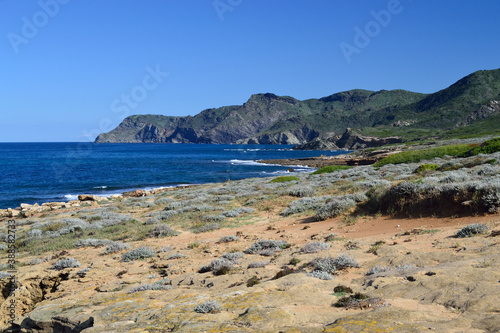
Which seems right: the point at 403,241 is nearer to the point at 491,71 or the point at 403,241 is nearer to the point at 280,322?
the point at 280,322

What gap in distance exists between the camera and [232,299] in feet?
22.4

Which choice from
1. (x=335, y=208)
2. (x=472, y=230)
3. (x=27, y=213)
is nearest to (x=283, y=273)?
(x=472, y=230)

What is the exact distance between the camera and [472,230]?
10.7 metres

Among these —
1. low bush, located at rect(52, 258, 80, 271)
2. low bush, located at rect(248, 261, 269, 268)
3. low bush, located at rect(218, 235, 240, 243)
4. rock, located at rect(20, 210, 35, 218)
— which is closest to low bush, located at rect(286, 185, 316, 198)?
low bush, located at rect(218, 235, 240, 243)

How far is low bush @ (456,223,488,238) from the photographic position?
1052 cm

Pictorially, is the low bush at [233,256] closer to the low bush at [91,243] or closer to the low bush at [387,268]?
the low bush at [387,268]

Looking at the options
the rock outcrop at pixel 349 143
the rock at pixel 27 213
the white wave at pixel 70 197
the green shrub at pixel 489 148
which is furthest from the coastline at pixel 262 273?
the rock outcrop at pixel 349 143

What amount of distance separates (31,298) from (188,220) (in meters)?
10.9

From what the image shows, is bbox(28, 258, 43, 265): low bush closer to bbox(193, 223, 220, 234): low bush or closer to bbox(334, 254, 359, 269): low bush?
bbox(193, 223, 220, 234): low bush

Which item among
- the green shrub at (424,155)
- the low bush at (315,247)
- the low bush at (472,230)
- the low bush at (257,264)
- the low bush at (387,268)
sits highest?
the green shrub at (424,155)

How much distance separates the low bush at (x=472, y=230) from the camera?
10.5 meters

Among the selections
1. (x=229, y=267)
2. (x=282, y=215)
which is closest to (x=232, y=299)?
(x=229, y=267)

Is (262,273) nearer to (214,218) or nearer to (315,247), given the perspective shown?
(315,247)

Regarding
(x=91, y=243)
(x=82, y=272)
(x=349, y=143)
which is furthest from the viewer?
(x=349, y=143)
